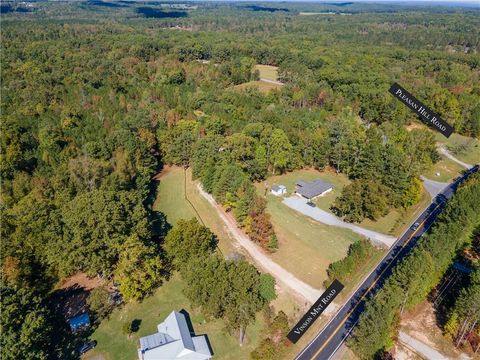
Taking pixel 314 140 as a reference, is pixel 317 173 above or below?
below

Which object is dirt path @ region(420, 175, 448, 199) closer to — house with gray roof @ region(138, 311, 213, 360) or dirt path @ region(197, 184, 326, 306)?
dirt path @ region(197, 184, 326, 306)

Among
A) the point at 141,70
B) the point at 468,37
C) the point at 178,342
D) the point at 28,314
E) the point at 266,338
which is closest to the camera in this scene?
the point at 28,314

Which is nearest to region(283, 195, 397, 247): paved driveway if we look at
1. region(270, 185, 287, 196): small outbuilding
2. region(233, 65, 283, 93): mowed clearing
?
region(270, 185, 287, 196): small outbuilding

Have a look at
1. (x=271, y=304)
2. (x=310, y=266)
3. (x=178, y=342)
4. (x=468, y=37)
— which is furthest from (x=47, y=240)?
(x=468, y=37)

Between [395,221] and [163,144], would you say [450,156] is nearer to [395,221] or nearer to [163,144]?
[395,221]

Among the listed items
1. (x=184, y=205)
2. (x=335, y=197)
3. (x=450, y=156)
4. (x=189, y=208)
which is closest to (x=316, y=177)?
(x=335, y=197)

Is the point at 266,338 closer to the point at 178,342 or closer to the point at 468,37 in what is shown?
the point at 178,342

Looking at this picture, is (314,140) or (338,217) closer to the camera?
(338,217)

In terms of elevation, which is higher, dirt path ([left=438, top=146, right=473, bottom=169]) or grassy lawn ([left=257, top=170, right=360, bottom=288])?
grassy lawn ([left=257, top=170, right=360, bottom=288])
